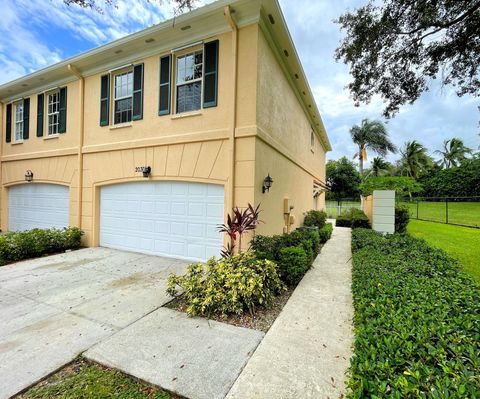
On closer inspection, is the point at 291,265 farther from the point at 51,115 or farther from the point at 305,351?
the point at 51,115

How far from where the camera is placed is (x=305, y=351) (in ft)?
9.25

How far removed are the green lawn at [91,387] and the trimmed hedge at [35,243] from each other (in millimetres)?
5935

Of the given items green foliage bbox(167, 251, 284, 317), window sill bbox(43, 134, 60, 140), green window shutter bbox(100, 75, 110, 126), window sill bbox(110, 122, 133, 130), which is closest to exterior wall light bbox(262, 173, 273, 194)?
green foliage bbox(167, 251, 284, 317)

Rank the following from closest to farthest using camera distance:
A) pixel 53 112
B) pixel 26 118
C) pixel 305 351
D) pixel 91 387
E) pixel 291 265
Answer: pixel 91 387 → pixel 305 351 → pixel 291 265 → pixel 53 112 → pixel 26 118

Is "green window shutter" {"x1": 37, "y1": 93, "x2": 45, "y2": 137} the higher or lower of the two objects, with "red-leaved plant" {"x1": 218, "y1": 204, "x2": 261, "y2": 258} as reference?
higher

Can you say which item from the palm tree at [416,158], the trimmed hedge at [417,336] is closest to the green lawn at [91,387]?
the trimmed hedge at [417,336]

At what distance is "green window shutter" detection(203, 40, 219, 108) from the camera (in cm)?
601

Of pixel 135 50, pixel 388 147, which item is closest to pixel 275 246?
pixel 135 50

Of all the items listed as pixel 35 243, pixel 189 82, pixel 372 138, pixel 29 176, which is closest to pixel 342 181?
pixel 372 138

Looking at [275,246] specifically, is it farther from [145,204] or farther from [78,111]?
[78,111]

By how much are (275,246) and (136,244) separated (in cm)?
449

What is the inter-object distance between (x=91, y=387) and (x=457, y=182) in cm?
3478

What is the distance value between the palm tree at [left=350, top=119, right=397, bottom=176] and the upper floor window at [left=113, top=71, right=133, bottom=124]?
81.2 ft

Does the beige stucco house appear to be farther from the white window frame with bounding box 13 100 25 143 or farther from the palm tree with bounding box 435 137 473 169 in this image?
the palm tree with bounding box 435 137 473 169
